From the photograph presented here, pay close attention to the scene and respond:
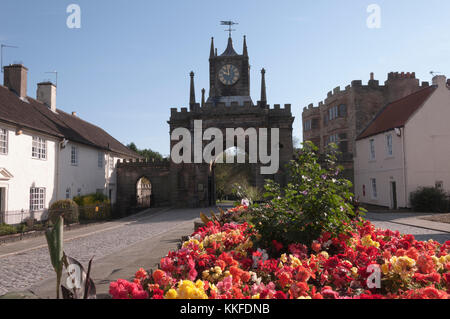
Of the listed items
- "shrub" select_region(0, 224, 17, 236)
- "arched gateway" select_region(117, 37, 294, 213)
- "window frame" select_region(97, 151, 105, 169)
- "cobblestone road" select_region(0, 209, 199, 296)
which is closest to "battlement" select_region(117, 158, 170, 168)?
"arched gateway" select_region(117, 37, 294, 213)

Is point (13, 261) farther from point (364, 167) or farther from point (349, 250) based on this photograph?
point (364, 167)

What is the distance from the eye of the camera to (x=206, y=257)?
424 centimetres

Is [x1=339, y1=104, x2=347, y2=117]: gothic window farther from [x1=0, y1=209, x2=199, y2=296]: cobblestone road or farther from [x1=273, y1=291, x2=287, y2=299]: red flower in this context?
[x1=273, y1=291, x2=287, y2=299]: red flower

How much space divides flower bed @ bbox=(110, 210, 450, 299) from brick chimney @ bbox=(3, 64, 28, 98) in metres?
24.7

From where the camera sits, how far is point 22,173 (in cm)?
1898

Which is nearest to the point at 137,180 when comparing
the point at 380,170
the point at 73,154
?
the point at 73,154

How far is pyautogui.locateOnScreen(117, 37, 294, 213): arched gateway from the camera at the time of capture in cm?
3047

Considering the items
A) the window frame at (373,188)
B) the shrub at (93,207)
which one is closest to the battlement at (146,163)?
the shrub at (93,207)

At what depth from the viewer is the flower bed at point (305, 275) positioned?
9.88 ft

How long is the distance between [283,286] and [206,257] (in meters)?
1.13

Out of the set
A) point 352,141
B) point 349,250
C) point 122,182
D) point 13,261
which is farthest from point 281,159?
point 349,250

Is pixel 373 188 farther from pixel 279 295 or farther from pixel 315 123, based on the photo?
pixel 279 295

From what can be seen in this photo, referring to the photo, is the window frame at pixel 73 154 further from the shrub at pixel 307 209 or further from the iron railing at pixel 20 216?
the shrub at pixel 307 209
